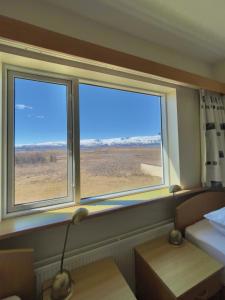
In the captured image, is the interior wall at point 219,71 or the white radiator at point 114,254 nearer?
the white radiator at point 114,254

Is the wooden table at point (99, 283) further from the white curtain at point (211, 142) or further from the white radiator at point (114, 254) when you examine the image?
the white curtain at point (211, 142)

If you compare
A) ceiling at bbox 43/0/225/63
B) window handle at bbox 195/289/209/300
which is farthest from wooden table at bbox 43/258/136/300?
ceiling at bbox 43/0/225/63

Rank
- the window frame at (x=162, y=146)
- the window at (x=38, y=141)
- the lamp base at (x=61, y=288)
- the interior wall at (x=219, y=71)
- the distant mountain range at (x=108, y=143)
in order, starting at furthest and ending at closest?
the interior wall at (x=219, y=71), the window frame at (x=162, y=146), the distant mountain range at (x=108, y=143), the window at (x=38, y=141), the lamp base at (x=61, y=288)

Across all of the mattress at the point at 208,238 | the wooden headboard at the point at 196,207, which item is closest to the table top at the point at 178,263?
the mattress at the point at 208,238

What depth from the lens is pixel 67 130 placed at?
1.43 metres

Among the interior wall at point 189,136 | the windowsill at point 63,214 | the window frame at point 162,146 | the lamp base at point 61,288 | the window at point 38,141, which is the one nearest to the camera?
the lamp base at point 61,288

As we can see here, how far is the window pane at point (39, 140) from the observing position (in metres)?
1.27

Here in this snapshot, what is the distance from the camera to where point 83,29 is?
4.40 feet

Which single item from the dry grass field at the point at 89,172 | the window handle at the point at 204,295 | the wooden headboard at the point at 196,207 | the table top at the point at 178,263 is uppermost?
the dry grass field at the point at 89,172

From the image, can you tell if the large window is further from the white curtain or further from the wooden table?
the white curtain

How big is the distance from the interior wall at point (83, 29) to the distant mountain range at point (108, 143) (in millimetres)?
809

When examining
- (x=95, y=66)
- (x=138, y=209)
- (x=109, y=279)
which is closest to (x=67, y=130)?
(x=95, y=66)

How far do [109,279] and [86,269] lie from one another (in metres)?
0.19

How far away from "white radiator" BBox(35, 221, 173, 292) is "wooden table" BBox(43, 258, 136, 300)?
0.24 feet
